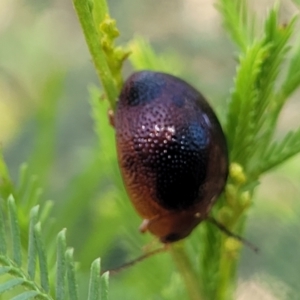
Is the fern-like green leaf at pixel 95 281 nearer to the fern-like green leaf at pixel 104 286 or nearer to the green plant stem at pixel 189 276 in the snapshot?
the fern-like green leaf at pixel 104 286

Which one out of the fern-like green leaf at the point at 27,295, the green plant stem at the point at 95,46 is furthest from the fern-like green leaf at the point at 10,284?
the green plant stem at the point at 95,46

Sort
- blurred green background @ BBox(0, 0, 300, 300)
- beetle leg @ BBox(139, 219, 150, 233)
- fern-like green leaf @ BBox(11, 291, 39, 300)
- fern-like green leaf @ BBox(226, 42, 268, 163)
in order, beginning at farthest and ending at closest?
blurred green background @ BBox(0, 0, 300, 300), beetle leg @ BBox(139, 219, 150, 233), fern-like green leaf @ BBox(226, 42, 268, 163), fern-like green leaf @ BBox(11, 291, 39, 300)

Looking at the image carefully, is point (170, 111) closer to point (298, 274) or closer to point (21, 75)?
point (298, 274)

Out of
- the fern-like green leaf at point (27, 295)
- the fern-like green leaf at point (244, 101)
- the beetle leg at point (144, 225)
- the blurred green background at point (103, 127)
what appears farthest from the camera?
the blurred green background at point (103, 127)

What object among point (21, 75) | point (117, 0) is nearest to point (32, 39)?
point (21, 75)

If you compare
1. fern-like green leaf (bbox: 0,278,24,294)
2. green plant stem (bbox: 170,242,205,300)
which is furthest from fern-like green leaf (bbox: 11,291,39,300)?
green plant stem (bbox: 170,242,205,300)

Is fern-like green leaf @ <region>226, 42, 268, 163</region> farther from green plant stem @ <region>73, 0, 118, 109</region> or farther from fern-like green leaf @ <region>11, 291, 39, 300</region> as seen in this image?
fern-like green leaf @ <region>11, 291, 39, 300</region>

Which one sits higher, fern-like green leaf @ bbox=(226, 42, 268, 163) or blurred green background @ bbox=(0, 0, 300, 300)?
fern-like green leaf @ bbox=(226, 42, 268, 163)
